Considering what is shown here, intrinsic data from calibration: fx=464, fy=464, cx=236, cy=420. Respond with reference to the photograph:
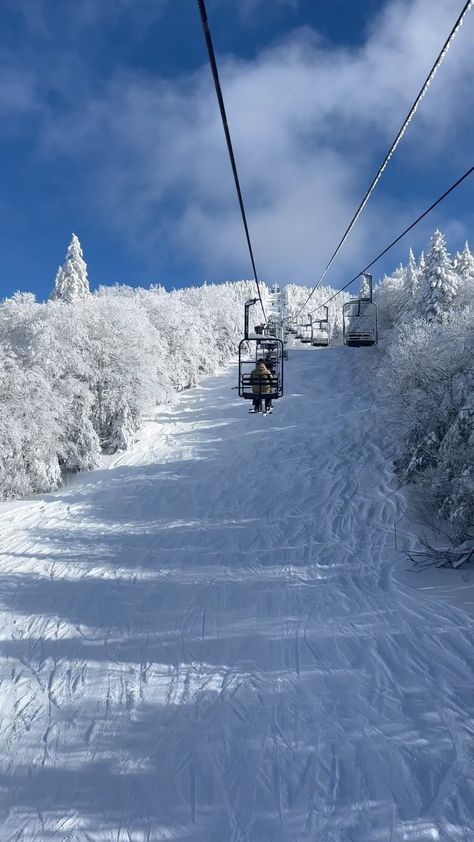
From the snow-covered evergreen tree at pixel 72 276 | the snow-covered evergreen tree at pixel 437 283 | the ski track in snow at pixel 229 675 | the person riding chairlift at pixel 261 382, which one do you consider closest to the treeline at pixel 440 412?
the snow-covered evergreen tree at pixel 437 283

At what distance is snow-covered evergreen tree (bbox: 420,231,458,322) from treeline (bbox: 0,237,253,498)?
24.1m

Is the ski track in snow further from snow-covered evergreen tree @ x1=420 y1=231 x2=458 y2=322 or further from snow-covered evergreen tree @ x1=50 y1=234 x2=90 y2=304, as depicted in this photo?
snow-covered evergreen tree @ x1=50 y1=234 x2=90 y2=304

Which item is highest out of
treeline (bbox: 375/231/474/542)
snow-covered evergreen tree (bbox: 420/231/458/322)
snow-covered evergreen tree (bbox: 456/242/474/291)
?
snow-covered evergreen tree (bbox: 456/242/474/291)

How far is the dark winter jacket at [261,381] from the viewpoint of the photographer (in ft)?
45.0

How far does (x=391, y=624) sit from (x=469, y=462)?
6.25 metres

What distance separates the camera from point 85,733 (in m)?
10.9

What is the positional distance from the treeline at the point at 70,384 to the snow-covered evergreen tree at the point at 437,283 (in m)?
24.1

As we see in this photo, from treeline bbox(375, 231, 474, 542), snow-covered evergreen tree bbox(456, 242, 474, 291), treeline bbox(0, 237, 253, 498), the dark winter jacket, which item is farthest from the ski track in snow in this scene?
snow-covered evergreen tree bbox(456, 242, 474, 291)

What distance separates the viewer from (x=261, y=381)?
1375 centimetres

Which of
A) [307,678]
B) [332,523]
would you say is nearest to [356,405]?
[332,523]

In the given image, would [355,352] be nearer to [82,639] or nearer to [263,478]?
[263,478]

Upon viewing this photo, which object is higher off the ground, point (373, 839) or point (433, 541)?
point (433, 541)

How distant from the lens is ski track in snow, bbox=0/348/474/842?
8570 mm

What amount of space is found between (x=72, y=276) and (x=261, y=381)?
157 feet
